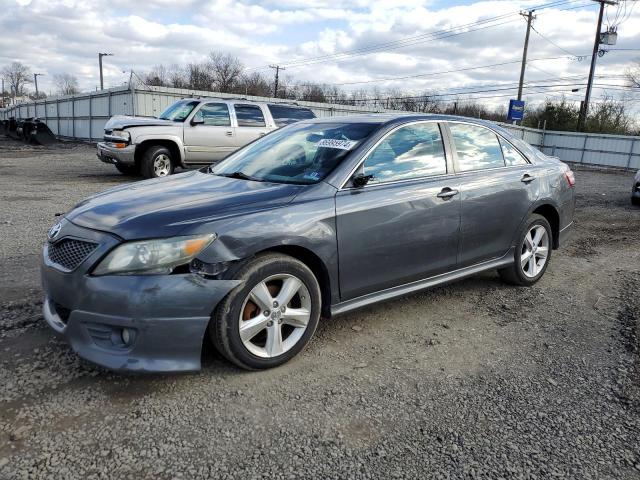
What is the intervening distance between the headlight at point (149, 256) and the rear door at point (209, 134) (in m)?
9.13

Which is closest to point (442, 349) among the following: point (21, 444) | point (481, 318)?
point (481, 318)

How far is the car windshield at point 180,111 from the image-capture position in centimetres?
1159

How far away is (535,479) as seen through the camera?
225 cm

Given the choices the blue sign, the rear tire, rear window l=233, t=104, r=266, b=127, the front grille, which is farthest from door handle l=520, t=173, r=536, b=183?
the blue sign

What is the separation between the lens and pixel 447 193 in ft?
12.8

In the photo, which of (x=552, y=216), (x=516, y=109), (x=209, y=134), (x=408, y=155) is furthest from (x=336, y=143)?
(x=516, y=109)

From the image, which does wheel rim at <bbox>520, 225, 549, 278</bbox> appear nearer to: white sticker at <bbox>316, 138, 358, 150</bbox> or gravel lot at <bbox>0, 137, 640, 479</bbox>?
gravel lot at <bbox>0, 137, 640, 479</bbox>

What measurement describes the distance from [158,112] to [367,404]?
23.5 metres

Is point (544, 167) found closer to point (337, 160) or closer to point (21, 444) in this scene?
point (337, 160)

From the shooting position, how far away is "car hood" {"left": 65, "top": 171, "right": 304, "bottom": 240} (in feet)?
9.20

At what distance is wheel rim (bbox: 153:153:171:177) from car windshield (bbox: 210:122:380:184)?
741 cm

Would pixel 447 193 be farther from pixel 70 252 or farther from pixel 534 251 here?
pixel 70 252

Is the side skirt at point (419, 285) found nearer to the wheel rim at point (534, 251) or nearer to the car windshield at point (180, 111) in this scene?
the wheel rim at point (534, 251)

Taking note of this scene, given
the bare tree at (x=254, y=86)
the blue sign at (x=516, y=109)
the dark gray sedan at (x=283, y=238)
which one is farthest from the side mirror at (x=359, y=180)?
the bare tree at (x=254, y=86)
